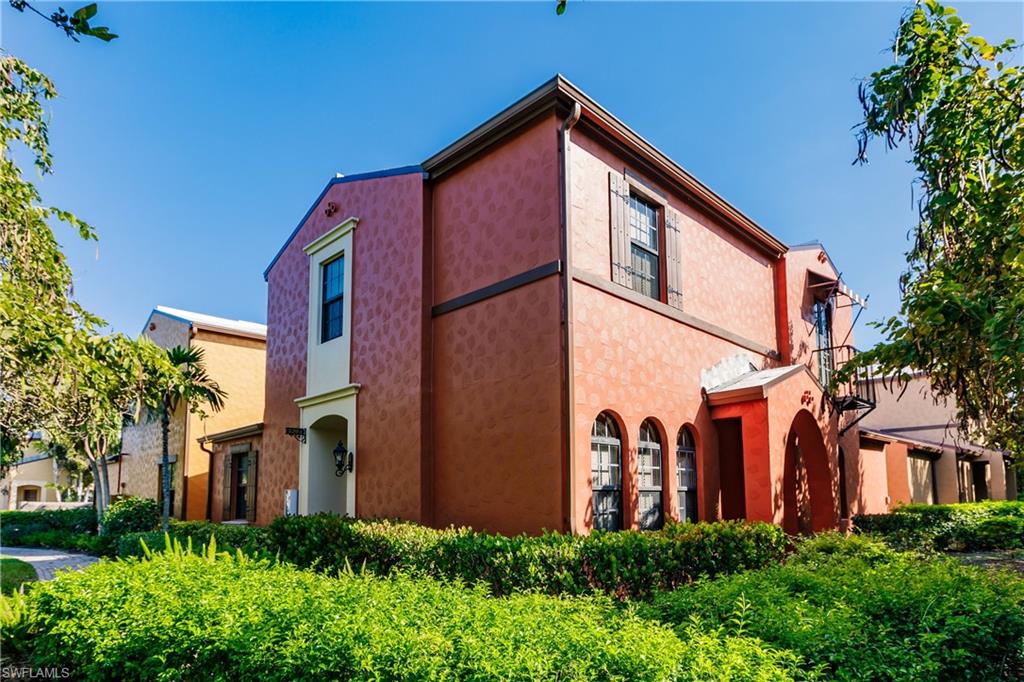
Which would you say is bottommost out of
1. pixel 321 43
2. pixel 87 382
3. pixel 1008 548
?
pixel 1008 548

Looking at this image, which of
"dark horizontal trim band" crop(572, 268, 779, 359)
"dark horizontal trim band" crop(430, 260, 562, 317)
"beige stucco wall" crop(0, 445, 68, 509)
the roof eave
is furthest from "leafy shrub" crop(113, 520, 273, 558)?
"beige stucco wall" crop(0, 445, 68, 509)

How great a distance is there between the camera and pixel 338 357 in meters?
13.5

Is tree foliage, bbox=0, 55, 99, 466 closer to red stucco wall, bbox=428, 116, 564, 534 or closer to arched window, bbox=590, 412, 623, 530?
red stucco wall, bbox=428, 116, 564, 534

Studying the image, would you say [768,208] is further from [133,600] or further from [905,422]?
[905,422]

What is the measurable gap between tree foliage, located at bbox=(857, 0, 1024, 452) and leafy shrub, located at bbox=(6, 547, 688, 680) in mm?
5851

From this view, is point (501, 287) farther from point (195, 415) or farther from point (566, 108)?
point (195, 415)

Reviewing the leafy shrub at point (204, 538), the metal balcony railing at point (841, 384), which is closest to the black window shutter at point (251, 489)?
the leafy shrub at point (204, 538)

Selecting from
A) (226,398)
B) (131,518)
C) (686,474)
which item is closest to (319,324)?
(686,474)

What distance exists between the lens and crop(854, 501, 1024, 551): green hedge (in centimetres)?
1540

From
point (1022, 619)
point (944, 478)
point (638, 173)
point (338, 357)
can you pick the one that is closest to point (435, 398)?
point (338, 357)

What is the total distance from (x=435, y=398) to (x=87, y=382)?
520 centimetres

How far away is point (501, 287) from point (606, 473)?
3.18 meters

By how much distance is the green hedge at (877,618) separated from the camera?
12.7ft

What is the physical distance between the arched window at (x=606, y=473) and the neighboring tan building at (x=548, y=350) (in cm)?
4
